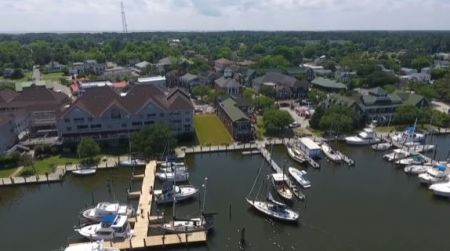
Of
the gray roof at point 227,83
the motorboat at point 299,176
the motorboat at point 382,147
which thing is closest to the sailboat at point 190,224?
the motorboat at point 299,176

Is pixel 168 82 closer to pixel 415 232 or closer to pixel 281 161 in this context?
pixel 281 161

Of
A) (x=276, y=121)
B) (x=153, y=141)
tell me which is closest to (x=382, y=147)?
(x=276, y=121)

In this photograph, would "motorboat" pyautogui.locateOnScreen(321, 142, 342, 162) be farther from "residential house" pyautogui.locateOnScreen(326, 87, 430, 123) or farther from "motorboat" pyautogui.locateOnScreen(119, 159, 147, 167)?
"motorboat" pyautogui.locateOnScreen(119, 159, 147, 167)

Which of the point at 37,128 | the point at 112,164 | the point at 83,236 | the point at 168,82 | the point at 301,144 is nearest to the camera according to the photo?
the point at 83,236

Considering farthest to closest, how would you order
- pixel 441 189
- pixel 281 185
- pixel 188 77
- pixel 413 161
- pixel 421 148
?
pixel 188 77 < pixel 421 148 < pixel 413 161 < pixel 281 185 < pixel 441 189

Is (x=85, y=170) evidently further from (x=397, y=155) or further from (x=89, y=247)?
(x=397, y=155)

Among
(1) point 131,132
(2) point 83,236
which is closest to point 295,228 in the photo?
(2) point 83,236
